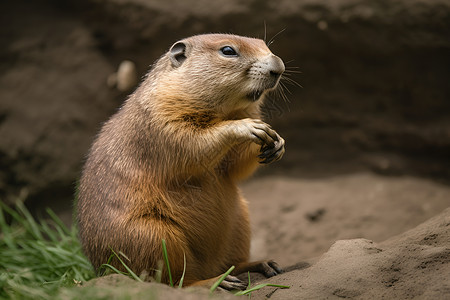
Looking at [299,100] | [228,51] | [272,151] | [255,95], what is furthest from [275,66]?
[299,100]

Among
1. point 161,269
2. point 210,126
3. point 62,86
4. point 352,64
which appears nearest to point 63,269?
point 161,269

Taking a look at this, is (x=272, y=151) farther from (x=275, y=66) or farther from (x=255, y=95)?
(x=275, y=66)

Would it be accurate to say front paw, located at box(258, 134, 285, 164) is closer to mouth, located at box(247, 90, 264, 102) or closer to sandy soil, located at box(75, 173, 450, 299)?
mouth, located at box(247, 90, 264, 102)

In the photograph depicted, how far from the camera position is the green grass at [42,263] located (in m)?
3.87

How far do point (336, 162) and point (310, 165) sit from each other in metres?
0.42

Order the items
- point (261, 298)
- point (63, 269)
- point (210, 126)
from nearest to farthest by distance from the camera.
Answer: point (261, 298) < point (210, 126) < point (63, 269)

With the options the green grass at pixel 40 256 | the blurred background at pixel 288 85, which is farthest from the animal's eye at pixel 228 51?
the blurred background at pixel 288 85

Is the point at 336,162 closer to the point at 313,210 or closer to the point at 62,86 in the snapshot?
the point at 313,210

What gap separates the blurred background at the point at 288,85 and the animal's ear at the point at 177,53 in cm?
277

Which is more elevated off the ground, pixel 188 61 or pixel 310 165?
pixel 188 61

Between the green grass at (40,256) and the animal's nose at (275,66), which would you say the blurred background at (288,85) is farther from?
the animal's nose at (275,66)

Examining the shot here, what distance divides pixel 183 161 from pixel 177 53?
1.16 m

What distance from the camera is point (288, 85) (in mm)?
8070

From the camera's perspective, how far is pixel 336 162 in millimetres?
8273
